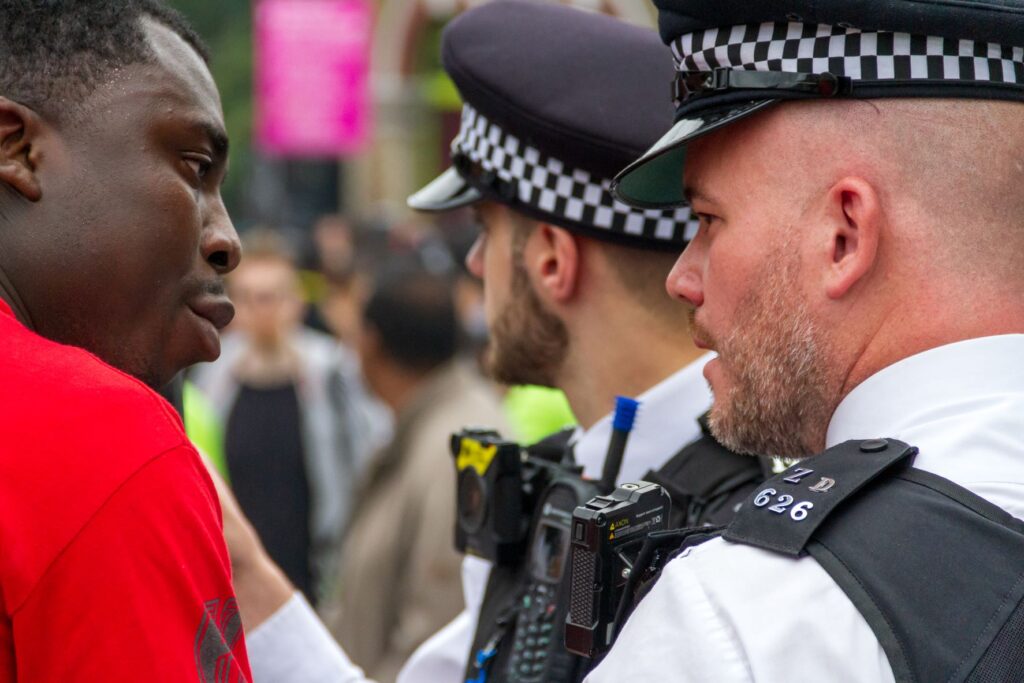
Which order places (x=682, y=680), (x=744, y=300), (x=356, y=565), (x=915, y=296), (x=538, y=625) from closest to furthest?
(x=682, y=680), (x=915, y=296), (x=744, y=300), (x=538, y=625), (x=356, y=565)

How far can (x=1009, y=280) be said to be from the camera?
1.49m

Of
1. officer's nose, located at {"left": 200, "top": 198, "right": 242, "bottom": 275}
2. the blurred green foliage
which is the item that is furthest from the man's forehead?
the blurred green foliage

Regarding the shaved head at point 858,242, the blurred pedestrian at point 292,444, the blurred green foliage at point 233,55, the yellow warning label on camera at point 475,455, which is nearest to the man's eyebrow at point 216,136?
the shaved head at point 858,242

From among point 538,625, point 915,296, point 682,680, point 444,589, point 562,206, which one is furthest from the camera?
point 444,589

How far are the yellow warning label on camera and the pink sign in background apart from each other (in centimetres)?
897

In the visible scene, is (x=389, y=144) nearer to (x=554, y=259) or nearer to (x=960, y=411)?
(x=554, y=259)

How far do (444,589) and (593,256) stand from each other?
5.56 ft

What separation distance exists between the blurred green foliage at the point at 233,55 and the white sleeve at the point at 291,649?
18.8m

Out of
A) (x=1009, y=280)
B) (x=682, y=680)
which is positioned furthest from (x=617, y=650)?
(x=1009, y=280)

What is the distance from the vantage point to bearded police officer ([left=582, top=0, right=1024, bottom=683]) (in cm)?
126

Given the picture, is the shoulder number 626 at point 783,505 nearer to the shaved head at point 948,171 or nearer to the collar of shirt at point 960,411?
the collar of shirt at point 960,411

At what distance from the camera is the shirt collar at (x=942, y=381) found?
143 cm

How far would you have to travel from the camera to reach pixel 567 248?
2.37 m

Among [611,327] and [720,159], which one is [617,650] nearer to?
[720,159]
